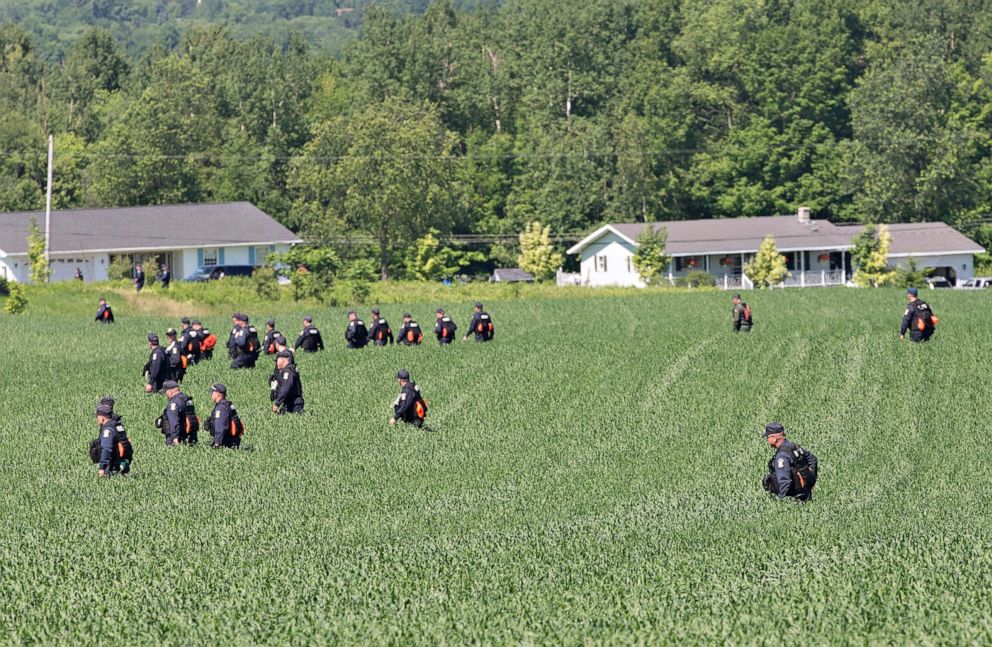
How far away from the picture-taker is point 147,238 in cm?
9431

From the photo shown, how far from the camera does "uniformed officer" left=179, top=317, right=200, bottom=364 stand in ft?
137

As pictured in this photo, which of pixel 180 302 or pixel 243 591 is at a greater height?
pixel 180 302

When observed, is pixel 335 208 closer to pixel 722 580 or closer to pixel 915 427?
pixel 915 427

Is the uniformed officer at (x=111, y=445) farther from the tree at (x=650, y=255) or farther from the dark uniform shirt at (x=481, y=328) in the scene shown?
the tree at (x=650, y=255)

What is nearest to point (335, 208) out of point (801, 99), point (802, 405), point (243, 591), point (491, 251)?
point (491, 251)

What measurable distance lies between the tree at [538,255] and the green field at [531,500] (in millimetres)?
49081

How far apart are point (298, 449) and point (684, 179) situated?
85030mm

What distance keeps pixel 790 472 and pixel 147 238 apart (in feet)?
250

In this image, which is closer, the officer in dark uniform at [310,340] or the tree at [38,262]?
the officer in dark uniform at [310,340]

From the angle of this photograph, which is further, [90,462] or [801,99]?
[801,99]

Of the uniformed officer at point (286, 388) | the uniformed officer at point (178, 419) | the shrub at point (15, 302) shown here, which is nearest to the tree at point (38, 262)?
the shrub at point (15, 302)

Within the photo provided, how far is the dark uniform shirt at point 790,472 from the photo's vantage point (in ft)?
74.2

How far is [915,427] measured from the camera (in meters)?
33.8

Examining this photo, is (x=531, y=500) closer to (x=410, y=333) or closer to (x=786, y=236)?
(x=410, y=333)
